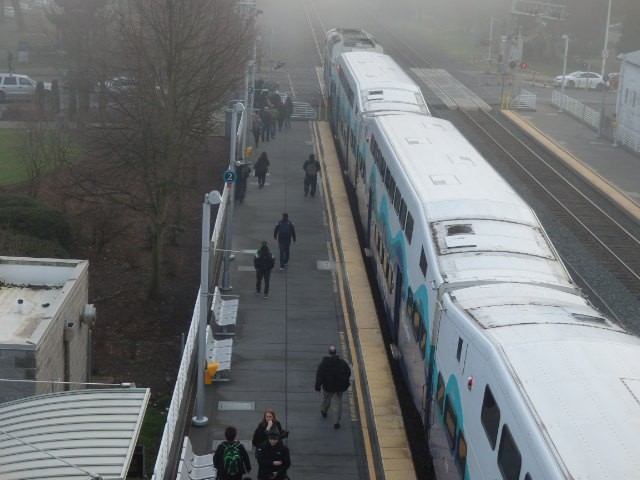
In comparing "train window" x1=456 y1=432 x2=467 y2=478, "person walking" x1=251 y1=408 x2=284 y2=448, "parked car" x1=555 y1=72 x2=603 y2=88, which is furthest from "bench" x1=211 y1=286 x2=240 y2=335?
"parked car" x1=555 y1=72 x2=603 y2=88

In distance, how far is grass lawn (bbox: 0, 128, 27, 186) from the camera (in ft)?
116

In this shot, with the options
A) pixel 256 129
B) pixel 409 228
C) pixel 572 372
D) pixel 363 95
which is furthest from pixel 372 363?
pixel 256 129

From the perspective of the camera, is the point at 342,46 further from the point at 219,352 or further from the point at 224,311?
the point at 219,352

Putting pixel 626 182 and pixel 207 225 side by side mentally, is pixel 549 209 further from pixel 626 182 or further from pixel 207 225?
pixel 207 225

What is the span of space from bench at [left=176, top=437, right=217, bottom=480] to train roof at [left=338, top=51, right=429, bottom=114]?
16.9 metres

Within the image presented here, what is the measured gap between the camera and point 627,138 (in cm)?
4644

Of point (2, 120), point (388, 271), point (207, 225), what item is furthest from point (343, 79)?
point (207, 225)

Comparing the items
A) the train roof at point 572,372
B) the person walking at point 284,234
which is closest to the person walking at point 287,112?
the person walking at point 284,234

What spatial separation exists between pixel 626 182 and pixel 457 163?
19939 mm

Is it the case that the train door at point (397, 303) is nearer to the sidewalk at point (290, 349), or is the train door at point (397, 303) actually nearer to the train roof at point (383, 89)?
the sidewalk at point (290, 349)

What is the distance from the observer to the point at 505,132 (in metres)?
48.2

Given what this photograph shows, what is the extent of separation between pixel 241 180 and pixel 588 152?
18.7 metres

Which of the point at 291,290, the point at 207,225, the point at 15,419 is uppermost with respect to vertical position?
the point at 207,225

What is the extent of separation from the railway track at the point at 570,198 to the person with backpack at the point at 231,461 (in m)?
14.4
